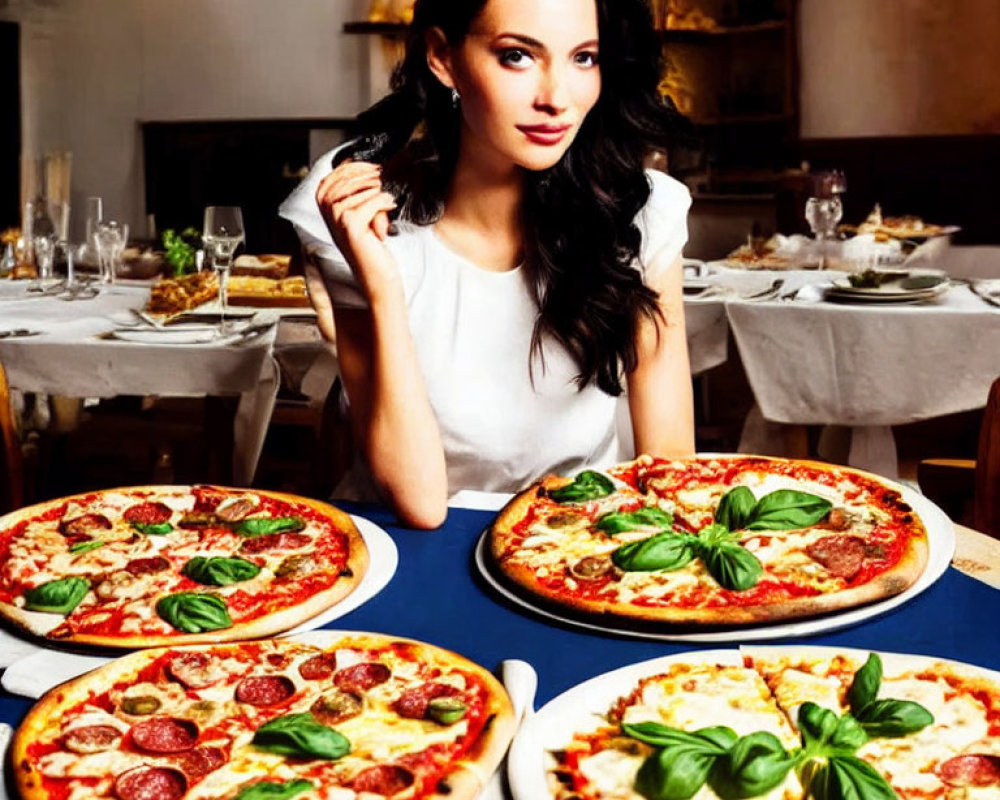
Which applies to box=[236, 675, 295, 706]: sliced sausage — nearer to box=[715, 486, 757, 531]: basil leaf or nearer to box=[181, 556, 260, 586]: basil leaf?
box=[181, 556, 260, 586]: basil leaf

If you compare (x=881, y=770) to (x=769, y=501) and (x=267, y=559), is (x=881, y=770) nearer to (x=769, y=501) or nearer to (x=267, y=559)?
(x=769, y=501)

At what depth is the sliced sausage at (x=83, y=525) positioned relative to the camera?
56.7 inches

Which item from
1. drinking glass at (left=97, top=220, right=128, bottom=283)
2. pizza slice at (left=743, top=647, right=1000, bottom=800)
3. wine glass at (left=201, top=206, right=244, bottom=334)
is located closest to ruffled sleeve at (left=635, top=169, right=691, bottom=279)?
pizza slice at (left=743, top=647, right=1000, bottom=800)

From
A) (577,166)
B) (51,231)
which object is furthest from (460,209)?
(51,231)

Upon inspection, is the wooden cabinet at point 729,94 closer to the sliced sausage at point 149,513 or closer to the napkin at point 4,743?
the sliced sausage at point 149,513

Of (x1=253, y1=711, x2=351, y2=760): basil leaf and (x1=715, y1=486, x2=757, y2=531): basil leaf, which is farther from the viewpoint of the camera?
(x1=715, y1=486, x2=757, y2=531): basil leaf

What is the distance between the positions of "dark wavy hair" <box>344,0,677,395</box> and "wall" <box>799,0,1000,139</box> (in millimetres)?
5873

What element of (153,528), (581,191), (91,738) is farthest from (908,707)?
(581,191)

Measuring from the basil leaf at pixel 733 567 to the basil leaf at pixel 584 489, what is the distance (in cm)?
24

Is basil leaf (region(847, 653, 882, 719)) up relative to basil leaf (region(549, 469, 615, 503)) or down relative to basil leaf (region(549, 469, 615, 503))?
down

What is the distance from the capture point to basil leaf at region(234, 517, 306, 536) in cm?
142

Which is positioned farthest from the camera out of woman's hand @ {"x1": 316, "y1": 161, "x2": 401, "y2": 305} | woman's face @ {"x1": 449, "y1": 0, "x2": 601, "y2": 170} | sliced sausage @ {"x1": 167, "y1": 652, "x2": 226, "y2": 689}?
woman's hand @ {"x1": 316, "y1": 161, "x2": 401, "y2": 305}

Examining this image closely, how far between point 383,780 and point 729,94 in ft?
23.6

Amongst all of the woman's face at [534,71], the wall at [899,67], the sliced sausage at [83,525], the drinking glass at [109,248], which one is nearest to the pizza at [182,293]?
the drinking glass at [109,248]
